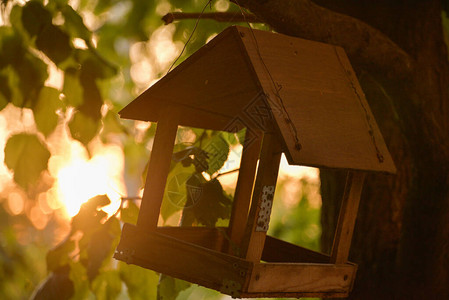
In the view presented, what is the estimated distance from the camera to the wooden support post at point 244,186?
2184mm

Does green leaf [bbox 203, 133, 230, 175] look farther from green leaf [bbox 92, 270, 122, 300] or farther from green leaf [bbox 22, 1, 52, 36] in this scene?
green leaf [bbox 22, 1, 52, 36]

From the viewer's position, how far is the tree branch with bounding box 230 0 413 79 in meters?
1.74

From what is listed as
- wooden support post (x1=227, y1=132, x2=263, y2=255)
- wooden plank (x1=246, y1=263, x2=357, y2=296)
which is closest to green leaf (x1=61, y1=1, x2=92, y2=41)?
wooden support post (x1=227, y1=132, x2=263, y2=255)

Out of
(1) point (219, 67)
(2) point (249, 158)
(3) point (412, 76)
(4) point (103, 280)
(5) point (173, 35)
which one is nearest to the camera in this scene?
(1) point (219, 67)

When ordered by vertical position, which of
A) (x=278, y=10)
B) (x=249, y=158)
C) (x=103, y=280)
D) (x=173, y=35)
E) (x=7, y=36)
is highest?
(x=173, y=35)

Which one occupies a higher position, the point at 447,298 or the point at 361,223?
the point at 361,223

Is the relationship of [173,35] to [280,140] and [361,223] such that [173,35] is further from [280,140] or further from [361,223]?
[280,140]

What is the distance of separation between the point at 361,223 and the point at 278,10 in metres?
0.79

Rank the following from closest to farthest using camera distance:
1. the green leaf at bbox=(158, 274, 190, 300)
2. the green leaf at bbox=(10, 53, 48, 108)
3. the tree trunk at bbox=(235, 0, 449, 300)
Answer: the green leaf at bbox=(10, 53, 48, 108)
the tree trunk at bbox=(235, 0, 449, 300)
the green leaf at bbox=(158, 274, 190, 300)

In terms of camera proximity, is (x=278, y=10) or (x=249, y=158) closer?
(x=278, y=10)

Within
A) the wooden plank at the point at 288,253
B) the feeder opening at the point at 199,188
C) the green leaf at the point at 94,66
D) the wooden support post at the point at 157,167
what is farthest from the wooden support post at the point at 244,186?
the green leaf at the point at 94,66

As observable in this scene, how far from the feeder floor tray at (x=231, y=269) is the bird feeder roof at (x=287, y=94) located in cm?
29

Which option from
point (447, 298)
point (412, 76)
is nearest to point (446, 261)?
point (447, 298)

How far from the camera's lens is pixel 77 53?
5.73 feet
